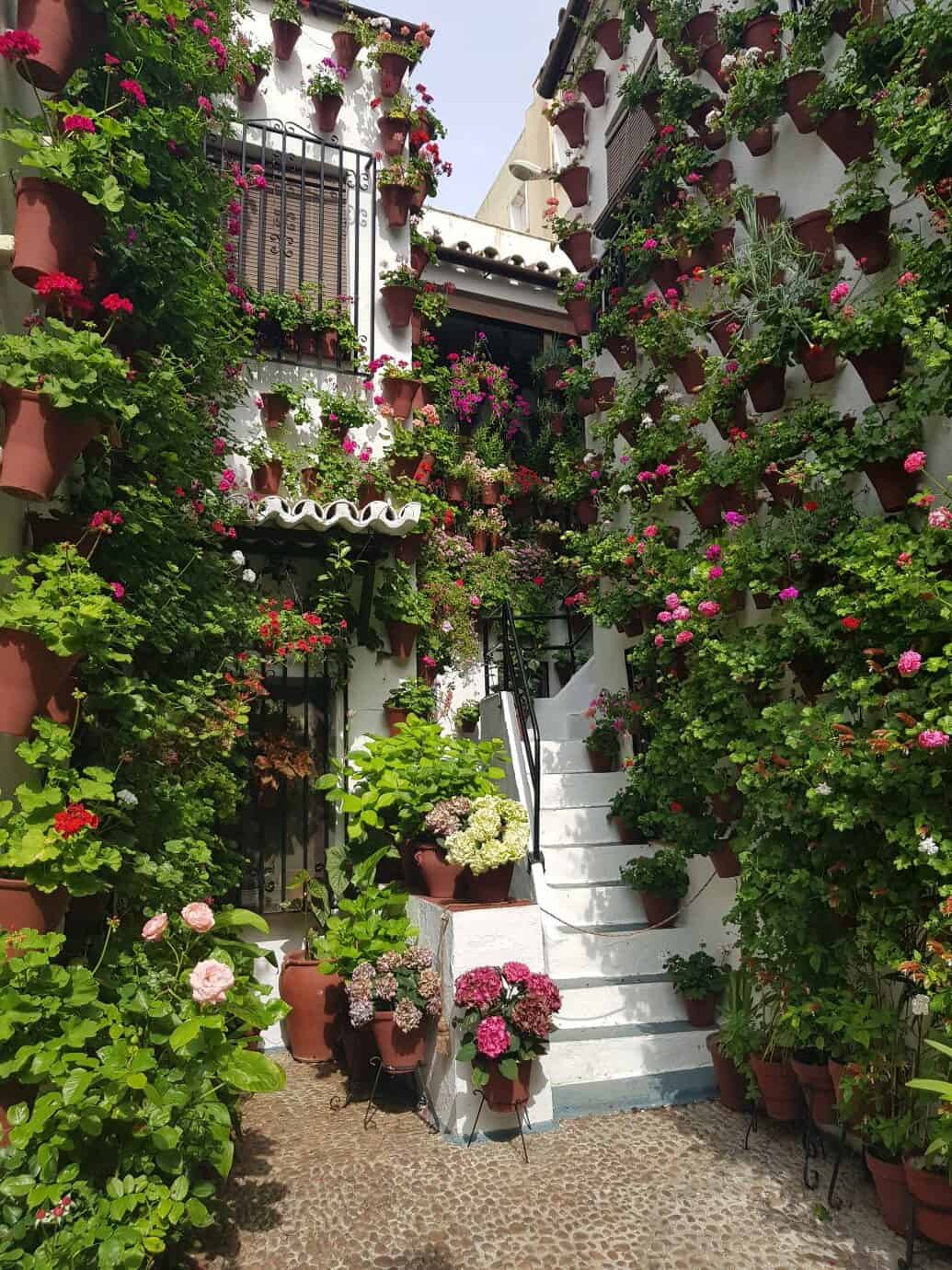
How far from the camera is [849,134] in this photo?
166 inches

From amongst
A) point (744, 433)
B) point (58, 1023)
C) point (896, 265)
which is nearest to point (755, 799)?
point (744, 433)

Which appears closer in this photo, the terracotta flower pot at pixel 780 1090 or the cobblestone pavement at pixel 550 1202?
the cobblestone pavement at pixel 550 1202

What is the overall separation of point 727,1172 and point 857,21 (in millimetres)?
5614

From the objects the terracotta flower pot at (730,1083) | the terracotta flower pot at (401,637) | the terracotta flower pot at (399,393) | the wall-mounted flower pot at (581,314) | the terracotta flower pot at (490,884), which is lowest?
the terracotta flower pot at (730,1083)

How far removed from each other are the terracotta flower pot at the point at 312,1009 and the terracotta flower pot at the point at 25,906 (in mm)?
2551

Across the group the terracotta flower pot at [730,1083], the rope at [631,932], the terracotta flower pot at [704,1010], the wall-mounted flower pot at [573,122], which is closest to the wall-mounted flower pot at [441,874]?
the rope at [631,932]

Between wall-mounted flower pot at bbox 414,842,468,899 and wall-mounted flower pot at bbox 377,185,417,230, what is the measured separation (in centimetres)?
512

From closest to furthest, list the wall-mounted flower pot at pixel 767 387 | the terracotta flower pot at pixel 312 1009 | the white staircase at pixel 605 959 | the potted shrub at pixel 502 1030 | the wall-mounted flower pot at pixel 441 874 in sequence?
the potted shrub at pixel 502 1030 → the white staircase at pixel 605 959 → the wall-mounted flower pot at pixel 441 874 → the wall-mounted flower pot at pixel 767 387 → the terracotta flower pot at pixel 312 1009

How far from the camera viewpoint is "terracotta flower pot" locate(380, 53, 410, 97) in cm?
651

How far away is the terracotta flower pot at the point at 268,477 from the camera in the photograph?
5.65 meters

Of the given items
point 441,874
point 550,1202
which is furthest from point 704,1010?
→ point 441,874

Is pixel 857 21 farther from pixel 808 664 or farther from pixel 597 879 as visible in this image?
pixel 597 879

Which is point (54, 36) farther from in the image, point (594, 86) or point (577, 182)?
point (594, 86)

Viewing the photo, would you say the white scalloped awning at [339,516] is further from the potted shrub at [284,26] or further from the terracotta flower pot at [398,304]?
the potted shrub at [284,26]
